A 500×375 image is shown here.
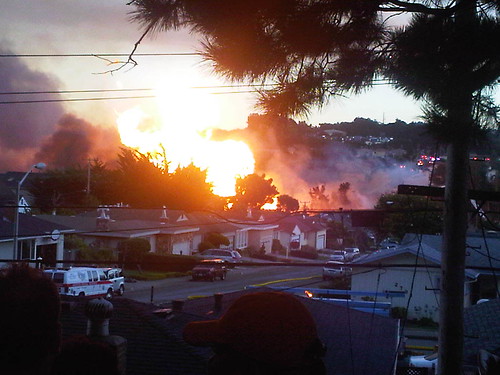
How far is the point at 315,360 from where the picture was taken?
7.04 feet

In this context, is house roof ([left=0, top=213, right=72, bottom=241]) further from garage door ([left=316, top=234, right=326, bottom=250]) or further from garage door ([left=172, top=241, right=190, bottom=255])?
garage door ([left=316, top=234, right=326, bottom=250])

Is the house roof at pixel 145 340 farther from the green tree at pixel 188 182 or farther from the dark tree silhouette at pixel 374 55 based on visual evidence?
the green tree at pixel 188 182

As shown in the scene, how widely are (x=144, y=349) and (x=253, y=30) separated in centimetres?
470

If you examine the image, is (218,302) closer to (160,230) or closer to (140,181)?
(160,230)

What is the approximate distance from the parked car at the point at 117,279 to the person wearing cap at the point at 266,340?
58.6 ft

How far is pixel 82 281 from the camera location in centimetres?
2095

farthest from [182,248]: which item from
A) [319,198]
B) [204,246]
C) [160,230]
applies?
[319,198]

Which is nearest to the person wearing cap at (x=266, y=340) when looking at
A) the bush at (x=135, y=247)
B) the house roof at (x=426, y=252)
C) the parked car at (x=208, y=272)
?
the house roof at (x=426, y=252)

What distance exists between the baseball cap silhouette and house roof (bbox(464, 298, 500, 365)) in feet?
30.3

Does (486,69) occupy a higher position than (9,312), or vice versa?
(486,69)

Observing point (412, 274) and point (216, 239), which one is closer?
point (412, 274)

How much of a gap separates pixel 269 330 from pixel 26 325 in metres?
0.86

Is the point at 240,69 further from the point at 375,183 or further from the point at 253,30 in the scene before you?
the point at 375,183

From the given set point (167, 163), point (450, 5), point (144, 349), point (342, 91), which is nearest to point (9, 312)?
point (342, 91)
